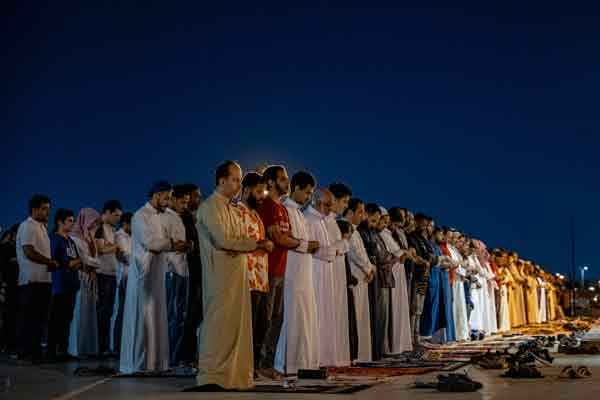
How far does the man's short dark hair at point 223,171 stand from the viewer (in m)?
7.09

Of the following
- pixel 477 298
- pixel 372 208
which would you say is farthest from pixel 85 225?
pixel 477 298

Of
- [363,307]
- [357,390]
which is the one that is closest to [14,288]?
[363,307]

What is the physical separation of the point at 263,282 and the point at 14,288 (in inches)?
225

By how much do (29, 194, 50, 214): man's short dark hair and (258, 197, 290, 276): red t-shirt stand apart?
345cm

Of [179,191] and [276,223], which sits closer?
[276,223]

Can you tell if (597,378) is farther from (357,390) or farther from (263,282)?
(263,282)

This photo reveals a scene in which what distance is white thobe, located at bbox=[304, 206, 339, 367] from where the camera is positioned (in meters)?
9.20

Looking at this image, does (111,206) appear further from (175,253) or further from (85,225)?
(175,253)

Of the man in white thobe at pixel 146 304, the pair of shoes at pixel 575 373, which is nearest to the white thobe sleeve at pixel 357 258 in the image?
the man in white thobe at pixel 146 304

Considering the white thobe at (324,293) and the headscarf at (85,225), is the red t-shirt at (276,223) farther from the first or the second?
the headscarf at (85,225)

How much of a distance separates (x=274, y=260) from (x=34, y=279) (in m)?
3.66

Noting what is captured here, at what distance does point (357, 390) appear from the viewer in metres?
6.50

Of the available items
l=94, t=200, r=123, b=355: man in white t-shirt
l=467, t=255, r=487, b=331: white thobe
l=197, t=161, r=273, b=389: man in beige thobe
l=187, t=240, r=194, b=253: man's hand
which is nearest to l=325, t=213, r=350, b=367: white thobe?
l=187, t=240, r=194, b=253: man's hand

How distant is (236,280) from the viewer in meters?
6.85
